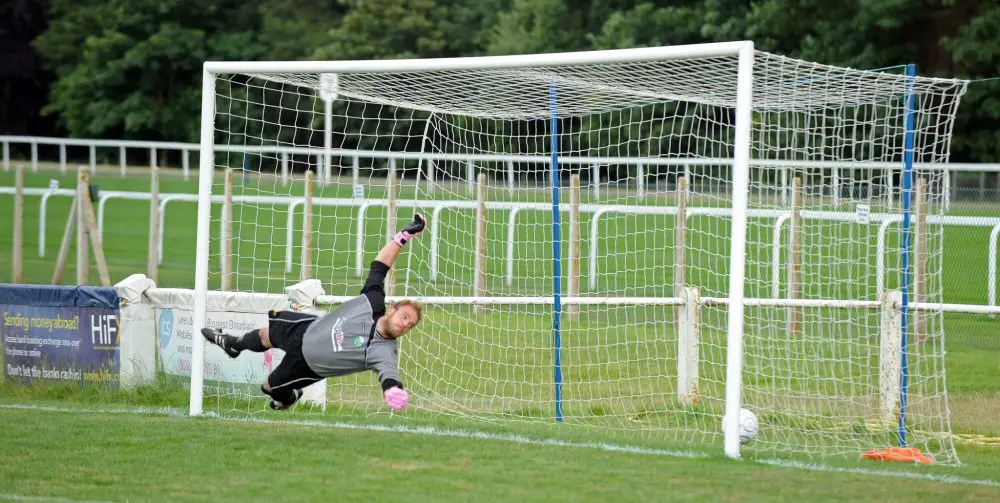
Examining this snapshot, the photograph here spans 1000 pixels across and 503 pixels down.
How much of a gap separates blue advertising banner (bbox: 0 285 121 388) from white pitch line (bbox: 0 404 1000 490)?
1.22 meters

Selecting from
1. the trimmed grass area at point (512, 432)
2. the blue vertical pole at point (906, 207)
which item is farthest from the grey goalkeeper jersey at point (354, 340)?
the blue vertical pole at point (906, 207)

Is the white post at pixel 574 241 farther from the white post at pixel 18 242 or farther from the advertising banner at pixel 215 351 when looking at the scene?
the white post at pixel 18 242

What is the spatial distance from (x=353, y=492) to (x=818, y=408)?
584 cm

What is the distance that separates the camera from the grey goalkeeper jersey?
898cm

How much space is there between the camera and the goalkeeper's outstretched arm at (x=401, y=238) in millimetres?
9164

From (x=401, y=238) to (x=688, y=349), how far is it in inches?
159

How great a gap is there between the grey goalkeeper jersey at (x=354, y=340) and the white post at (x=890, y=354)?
4777 mm

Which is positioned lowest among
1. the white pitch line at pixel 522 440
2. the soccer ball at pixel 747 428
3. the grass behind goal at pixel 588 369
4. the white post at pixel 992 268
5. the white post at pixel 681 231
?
the grass behind goal at pixel 588 369

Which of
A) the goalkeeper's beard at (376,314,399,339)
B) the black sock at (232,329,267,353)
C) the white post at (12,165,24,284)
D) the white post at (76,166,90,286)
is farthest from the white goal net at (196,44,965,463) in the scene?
the white post at (12,165,24,284)

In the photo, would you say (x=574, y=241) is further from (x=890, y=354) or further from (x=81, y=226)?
(x=81, y=226)

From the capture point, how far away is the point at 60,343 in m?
12.4

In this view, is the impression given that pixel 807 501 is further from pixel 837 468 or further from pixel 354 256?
pixel 354 256

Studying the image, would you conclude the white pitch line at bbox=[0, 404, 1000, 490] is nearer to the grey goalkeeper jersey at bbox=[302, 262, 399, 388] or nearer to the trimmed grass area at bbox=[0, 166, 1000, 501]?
the trimmed grass area at bbox=[0, 166, 1000, 501]

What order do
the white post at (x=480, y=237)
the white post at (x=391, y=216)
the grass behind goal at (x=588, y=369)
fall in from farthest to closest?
the white post at (x=480, y=237)
the white post at (x=391, y=216)
the grass behind goal at (x=588, y=369)
